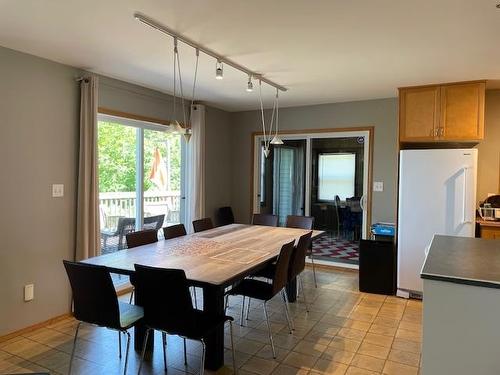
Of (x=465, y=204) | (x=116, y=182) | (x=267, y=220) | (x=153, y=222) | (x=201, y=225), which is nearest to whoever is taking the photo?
(x=465, y=204)

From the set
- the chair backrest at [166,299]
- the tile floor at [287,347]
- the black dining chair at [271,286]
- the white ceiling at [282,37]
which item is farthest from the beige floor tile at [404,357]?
the white ceiling at [282,37]

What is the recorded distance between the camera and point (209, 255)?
2768 mm

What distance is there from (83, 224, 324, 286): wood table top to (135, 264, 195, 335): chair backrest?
134 mm

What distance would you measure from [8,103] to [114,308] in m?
2.10

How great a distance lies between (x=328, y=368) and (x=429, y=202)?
2246 mm

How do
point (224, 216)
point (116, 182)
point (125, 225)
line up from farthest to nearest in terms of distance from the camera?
point (224, 216) → point (125, 225) → point (116, 182)

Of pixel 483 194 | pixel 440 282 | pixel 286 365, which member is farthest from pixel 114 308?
pixel 483 194

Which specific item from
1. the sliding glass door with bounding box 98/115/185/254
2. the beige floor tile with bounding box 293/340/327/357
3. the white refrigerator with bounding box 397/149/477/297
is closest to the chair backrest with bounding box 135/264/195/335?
the beige floor tile with bounding box 293/340/327/357

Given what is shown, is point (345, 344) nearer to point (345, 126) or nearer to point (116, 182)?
point (116, 182)

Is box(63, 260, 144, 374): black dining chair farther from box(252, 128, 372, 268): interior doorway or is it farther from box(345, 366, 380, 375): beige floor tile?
box(252, 128, 372, 268): interior doorway

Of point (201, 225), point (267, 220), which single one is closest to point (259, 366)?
point (201, 225)

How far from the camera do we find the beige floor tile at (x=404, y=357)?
2722mm

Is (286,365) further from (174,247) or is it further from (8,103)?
(8,103)

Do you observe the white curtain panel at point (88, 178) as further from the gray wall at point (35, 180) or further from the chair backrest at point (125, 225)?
the chair backrest at point (125, 225)
